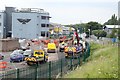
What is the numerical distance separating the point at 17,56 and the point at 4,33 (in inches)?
2816

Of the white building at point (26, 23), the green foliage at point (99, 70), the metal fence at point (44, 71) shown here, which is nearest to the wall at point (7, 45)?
the metal fence at point (44, 71)

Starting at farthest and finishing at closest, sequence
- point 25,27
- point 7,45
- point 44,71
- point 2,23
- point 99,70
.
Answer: point 25,27 → point 2,23 → point 7,45 → point 99,70 → point 44,71

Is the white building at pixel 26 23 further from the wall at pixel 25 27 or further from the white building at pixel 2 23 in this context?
the white building at pixel 2 23

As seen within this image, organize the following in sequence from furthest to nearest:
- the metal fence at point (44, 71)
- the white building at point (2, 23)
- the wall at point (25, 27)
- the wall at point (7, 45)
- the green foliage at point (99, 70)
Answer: the wall at point (25, 27) < the white building at point (2, 23) < the wall at point (7, 45) < the green foliage at point (99, 70) < the metal fence at point (44, 71)

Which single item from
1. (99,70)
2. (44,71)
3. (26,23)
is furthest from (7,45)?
(26,23)

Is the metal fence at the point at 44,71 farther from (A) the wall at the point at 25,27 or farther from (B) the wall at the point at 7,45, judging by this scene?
(A) the wall at the point at 25,27

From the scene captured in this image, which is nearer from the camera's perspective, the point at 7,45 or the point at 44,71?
the point at 44,71

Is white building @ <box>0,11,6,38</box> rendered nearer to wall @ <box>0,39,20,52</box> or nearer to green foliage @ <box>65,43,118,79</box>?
wall @ <box>0,39,20,52</box>

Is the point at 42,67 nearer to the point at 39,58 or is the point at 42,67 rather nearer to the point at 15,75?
the point at 15,75

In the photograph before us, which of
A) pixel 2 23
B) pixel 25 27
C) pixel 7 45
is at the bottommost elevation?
pixel 7 45

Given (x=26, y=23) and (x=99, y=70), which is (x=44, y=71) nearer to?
(x=99, y=70)

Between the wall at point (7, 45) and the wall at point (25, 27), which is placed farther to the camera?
the wall at point (25, 27)

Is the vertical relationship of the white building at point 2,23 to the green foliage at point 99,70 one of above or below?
above

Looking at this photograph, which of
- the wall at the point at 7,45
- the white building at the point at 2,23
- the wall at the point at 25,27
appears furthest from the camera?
the wall at the point at 25,27
